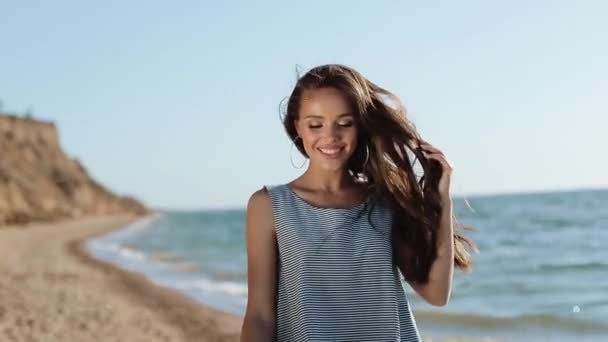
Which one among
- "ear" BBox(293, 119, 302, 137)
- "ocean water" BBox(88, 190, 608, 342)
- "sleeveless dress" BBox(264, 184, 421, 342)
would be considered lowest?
"ocean water" BBox(88, 190, 608, 342)

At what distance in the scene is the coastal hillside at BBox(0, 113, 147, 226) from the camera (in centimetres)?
4891

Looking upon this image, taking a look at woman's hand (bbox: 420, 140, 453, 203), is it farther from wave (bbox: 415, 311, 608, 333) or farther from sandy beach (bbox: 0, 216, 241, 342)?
wave (bbox: 415, 311, 608, 333)

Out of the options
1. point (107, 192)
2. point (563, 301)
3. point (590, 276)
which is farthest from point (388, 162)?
point (107, 192)

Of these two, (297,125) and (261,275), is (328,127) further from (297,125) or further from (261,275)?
(261,275)

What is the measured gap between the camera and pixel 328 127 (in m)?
2.68

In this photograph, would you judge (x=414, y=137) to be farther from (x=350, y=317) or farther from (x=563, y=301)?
(x=563, y=301)

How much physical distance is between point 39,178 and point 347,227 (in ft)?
210

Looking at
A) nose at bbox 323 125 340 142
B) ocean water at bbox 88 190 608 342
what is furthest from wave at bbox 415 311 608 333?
nose at bbox 323 125 340 142

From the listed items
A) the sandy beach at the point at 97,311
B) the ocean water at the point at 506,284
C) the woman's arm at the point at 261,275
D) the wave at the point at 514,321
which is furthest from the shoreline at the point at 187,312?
the woman's arm at the point at 261,275

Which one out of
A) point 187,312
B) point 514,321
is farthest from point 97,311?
point 514,321

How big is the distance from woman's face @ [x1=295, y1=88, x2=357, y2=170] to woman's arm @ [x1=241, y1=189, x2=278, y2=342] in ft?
0.73

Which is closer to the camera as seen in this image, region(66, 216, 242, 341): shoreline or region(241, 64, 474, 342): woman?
region(241, 64, 474, 342): woman

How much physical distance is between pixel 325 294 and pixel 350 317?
0.35 feet

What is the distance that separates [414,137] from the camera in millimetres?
2781
